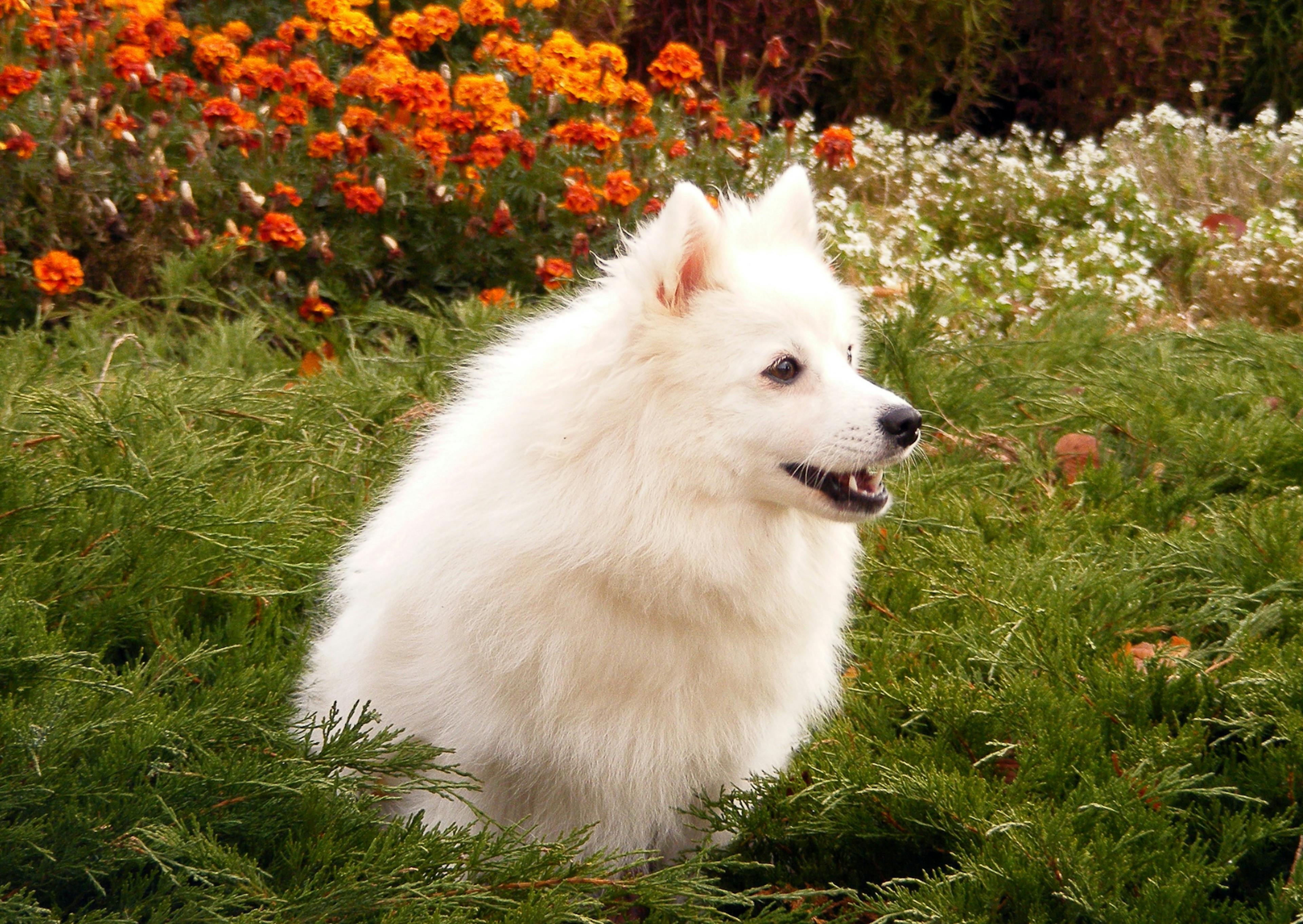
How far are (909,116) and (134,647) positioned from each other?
764 cm

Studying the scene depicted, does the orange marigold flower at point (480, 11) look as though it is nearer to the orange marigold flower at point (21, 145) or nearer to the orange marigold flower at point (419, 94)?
the orange marigold flower at point (419, 94)

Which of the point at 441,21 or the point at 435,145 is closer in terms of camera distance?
the point at 435,145

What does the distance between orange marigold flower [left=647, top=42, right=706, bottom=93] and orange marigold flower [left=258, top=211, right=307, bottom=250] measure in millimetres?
1769

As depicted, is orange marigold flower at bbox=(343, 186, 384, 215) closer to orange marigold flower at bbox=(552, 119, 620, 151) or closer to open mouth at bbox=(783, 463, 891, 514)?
orange marigold flower at bbox=(552, 119, 620, 151)

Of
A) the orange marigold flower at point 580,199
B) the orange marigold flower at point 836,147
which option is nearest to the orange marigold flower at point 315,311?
the orange marigold flower at point 580,199

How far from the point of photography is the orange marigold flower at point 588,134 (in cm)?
512

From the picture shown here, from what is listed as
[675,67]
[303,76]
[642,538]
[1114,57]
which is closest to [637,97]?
[675,67]

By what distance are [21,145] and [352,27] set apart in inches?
58.3

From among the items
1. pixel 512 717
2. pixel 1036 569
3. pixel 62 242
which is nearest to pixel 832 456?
pixel 512 717

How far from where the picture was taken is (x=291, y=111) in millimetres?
4969

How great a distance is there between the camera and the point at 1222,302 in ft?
21.6

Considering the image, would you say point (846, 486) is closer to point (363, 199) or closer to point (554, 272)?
point (554, 272)

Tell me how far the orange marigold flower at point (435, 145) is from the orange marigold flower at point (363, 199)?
0.27 meters

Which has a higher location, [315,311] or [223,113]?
[223,113]
